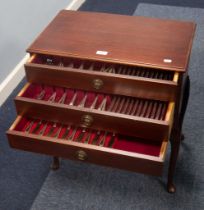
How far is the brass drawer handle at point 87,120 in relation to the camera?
1.11 metres

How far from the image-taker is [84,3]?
3.02 metres

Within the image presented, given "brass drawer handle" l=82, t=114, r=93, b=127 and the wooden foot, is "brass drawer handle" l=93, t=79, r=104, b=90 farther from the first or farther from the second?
the wooden foot

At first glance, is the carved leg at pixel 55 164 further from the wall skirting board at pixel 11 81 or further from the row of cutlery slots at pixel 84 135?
the wall skirting board at pixel 11 81

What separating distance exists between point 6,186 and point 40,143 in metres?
0.52

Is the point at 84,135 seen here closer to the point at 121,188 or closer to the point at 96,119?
the point at 96,119

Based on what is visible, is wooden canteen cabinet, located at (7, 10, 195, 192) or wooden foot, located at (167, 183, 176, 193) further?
wooden foot, located at (167, 183, 176, 193)

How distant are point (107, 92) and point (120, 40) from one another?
0.20 m

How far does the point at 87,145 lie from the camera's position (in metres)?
1.11

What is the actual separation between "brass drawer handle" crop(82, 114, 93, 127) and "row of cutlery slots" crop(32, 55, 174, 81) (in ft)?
0.57

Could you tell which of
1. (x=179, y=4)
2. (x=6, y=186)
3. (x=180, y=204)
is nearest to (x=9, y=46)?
(x=6, y=186)

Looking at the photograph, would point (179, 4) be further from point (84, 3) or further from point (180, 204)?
point (180, 204)

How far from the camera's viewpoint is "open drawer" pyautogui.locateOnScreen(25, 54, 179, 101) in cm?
107

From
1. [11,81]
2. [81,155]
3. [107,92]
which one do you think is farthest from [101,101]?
[11,81]

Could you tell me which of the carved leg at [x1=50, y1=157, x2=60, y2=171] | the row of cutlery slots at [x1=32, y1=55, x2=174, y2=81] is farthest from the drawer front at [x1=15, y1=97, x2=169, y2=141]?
the carved leg at [x1=50, y1=157, x2=60, y2=171]
